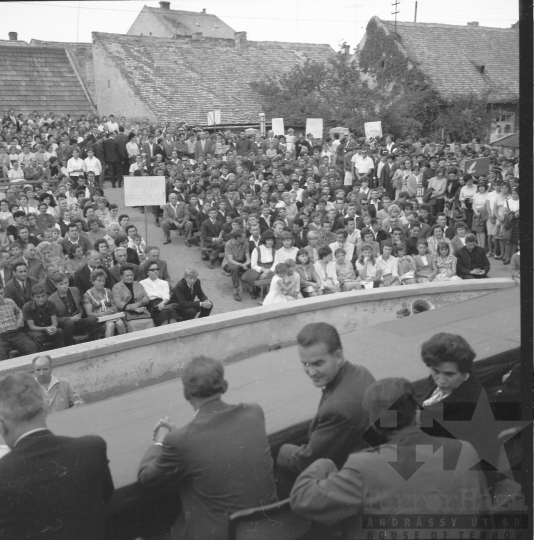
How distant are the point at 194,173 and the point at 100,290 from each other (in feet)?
22.8

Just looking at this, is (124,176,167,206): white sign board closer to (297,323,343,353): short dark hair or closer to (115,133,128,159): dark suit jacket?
(115,133,128,159): dark suit jacket

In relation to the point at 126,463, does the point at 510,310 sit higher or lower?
higher

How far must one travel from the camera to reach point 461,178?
11984mm

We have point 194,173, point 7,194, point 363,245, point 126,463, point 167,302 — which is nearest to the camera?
point 126,463

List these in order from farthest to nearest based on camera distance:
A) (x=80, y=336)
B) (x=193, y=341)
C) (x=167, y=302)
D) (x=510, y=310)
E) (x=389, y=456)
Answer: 1. (x=167, y=302)
2. (x=80, y=336)
3. (x=193, y=341)
4. (x=510, y=310)
5. (x=389, y=456)

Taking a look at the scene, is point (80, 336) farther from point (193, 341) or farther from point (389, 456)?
point (389, 456)

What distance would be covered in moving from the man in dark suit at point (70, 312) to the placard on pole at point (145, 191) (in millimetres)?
3012

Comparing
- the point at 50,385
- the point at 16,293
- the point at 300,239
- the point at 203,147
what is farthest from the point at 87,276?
the point at 203,147

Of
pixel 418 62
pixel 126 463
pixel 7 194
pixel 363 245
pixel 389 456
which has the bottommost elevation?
pixel 126 463

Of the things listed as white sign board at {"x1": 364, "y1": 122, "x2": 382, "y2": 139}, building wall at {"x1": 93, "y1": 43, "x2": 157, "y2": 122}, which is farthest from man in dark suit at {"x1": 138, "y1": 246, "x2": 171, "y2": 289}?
building wall at {"x1": 93, "y1": 43, "x2": 157, "y2": 122}

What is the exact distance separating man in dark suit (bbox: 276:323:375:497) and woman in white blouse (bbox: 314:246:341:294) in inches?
160

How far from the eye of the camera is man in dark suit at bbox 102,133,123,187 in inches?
618

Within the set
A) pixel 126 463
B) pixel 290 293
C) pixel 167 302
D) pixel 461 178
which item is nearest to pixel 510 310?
pixel 290 293

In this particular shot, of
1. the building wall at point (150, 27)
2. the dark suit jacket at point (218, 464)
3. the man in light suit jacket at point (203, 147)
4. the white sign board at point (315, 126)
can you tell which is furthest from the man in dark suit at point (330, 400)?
the building wall at point (150, 27)
